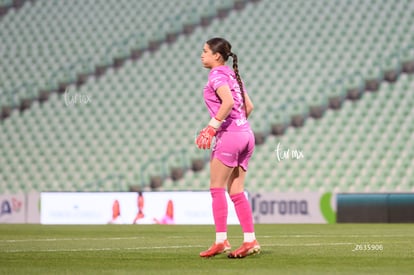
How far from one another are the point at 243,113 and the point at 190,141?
12896 millimetres

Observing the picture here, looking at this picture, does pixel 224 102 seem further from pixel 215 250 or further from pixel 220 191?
pixel 215 250

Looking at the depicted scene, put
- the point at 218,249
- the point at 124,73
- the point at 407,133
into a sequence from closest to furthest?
the point at 218,249
the point at 407,133
the point at 124,73

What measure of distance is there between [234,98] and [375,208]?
32.0 ft

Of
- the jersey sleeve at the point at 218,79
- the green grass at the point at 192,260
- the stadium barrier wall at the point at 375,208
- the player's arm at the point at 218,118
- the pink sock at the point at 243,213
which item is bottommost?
the stadium barrier wall at the point at 375,208

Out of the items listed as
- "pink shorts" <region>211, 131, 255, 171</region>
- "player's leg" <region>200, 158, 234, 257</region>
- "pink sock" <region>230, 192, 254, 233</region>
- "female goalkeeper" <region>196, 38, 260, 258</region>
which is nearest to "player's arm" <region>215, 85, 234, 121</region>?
"female goalkeeper" <region>196, 38, 260, 258</region>

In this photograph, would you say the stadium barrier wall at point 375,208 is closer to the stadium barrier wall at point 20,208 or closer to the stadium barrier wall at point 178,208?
the stadium barrier wall at point 178,208

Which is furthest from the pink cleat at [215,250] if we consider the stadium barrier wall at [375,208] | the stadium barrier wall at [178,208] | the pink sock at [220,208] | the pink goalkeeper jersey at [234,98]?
the stadium barrier wall at [375,208]

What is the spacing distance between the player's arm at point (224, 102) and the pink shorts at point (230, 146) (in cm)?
21

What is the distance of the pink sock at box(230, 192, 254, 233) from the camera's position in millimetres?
6391

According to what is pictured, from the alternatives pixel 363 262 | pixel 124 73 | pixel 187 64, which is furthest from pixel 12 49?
pixel 363 262

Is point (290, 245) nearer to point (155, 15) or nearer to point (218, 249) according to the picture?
point (218, 249)

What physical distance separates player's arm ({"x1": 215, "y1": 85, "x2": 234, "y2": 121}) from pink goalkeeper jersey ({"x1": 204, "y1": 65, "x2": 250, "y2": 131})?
0.08m

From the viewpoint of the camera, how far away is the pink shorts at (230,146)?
635 cm

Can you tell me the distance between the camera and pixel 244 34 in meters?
21.0
